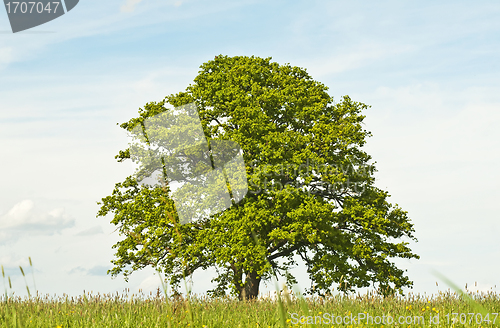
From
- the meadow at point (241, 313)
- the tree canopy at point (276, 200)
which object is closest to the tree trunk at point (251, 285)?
the tree canopy at point (276, 200)

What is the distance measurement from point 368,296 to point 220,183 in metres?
9.93

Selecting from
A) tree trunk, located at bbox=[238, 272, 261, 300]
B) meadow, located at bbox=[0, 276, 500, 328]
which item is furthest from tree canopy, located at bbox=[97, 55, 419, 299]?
meadow, located at bbox=[0, 276, 500, 328]

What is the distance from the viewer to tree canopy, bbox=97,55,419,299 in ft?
58.4

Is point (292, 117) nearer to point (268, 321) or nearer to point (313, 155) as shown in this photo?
point (313, 155)

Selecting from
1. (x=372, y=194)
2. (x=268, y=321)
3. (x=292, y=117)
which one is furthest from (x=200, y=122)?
(x=268, y=321)

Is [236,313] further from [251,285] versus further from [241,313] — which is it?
[251,285]

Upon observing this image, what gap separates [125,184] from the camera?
2134 cm

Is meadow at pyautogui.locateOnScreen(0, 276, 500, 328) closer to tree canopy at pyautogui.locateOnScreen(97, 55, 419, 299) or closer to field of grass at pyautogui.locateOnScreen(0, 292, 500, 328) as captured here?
field of grass at pyautogui.locateOnScreen(0, 292, 500, 328)

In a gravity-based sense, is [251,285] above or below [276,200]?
below

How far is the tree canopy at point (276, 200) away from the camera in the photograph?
17797mm

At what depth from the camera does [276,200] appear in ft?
59.8

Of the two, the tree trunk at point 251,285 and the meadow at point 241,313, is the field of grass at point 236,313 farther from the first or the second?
the tree trunk at point 251,285

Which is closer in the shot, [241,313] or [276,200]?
[241,313]

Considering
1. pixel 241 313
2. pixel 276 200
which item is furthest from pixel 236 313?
pixel 276 200
